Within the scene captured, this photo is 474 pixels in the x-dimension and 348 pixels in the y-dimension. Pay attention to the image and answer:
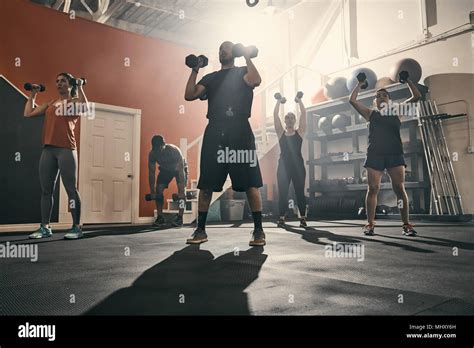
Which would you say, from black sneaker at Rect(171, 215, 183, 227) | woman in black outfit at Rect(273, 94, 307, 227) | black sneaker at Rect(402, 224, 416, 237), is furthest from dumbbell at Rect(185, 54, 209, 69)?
Answer: black sneaker at Rect(171, 215, 183, 227)

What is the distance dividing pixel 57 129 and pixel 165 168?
2.24m

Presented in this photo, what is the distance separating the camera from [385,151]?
317cm

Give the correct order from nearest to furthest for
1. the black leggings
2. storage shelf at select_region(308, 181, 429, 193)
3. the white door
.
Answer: the black leggings, storage shelf at select_region(308, 181, 429, 193), the white door

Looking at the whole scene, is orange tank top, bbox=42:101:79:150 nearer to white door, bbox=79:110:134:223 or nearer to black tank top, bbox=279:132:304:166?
black tank top, bbox=279:132:304:166

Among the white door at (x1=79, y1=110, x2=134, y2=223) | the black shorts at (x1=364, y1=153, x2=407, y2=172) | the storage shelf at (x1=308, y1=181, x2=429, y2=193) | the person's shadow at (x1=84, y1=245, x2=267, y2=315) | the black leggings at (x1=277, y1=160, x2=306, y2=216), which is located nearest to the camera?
the person's shadow at (x1=84, y1=245, x2=267, y2=315)

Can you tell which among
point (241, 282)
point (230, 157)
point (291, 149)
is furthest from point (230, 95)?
point (291, 149)

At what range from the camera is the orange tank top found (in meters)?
3.18

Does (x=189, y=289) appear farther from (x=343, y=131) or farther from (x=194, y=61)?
(x=343, y=131)

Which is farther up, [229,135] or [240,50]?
[240,50]

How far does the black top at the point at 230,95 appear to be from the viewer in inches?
101

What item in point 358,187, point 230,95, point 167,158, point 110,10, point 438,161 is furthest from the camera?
point 110,10
